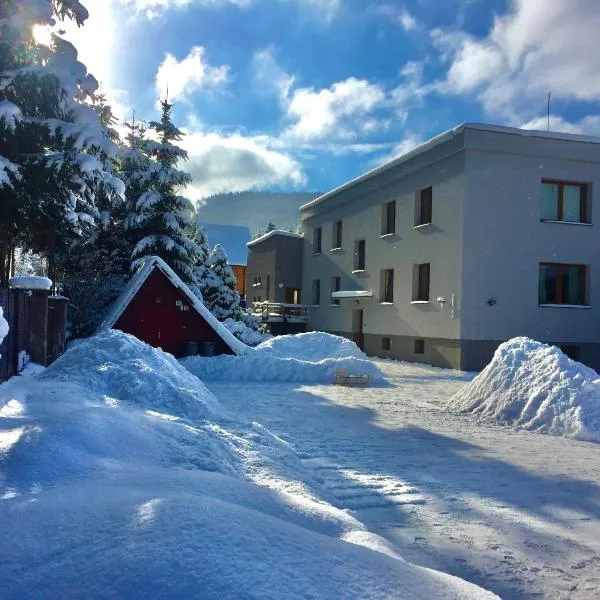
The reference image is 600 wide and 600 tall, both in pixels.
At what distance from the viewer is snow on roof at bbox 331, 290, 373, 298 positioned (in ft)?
81.8

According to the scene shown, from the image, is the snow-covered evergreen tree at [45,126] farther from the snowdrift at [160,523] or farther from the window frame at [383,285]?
the window frame at [383,285]

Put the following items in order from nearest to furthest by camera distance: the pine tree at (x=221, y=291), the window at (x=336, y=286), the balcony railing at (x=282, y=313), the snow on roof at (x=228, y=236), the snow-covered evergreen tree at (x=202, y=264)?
the snow-covered evergreen tree at (x=202, y=264)
the pine tree at (x=221, y=291)
the window at (x=336, y=286)
the balcony railing at (x=282, y=313)
the snow on roof at (x=228, y=236)

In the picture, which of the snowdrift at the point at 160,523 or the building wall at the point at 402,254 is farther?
the building wall at the point at 402,254

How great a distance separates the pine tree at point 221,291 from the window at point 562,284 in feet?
42.8

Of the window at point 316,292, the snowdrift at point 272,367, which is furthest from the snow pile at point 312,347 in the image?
the window at point 316,292

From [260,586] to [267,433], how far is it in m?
4.56

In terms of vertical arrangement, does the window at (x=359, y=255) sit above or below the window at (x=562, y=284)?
above

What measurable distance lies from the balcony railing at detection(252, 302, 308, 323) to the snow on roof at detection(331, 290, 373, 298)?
4190 mm

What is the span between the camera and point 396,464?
20.2 ft

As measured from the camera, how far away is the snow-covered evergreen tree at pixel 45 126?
33.2 feet

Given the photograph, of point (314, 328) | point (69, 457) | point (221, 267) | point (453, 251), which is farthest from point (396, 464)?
point (314, 328)

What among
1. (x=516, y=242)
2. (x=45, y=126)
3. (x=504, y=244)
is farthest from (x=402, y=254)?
(x=45, y=126)

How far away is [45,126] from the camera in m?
10.5

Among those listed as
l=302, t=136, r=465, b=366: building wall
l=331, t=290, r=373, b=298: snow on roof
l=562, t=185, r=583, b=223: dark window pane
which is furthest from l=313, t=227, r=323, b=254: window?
l=562, t=185, r=583, b=223: dark window pane
